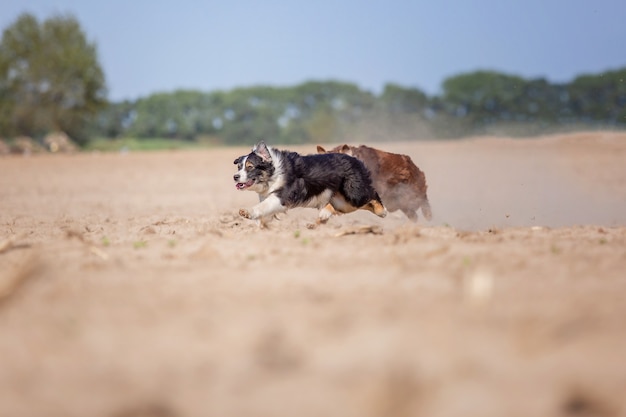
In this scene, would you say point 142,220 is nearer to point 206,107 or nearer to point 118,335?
point 118,335

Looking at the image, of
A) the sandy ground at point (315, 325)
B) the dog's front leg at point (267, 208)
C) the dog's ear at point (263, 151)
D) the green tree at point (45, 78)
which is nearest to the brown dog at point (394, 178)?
the dog's ear at point (263, 151)

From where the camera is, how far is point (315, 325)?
17.9 feet

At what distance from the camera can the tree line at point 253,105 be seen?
168 ft

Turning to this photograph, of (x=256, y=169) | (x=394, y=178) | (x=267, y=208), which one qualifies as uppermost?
(x=256, y=169)

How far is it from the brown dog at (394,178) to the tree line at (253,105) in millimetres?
30582

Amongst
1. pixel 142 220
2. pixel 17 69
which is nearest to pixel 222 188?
pixel 142 220

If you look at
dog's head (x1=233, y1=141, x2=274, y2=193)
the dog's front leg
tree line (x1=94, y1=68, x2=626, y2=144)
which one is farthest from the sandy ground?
tree line (x1=94, y1=68, x2=626, y2=144)

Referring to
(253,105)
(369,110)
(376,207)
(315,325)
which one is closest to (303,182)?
(376,207)

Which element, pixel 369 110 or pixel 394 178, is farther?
pixel 369 110

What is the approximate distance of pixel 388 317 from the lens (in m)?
5.60

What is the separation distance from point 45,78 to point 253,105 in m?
16.4

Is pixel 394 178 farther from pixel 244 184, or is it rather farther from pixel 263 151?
pixel 244 184

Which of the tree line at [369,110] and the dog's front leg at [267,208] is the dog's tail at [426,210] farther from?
the tree line at [369,110]

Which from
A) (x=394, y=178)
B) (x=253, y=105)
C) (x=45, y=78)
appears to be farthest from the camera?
(x=253, y=105)
